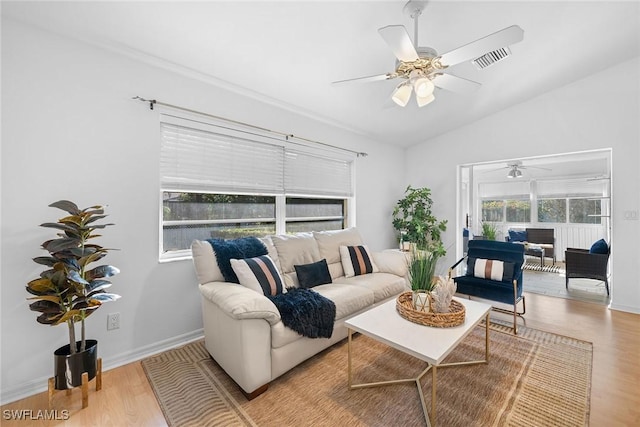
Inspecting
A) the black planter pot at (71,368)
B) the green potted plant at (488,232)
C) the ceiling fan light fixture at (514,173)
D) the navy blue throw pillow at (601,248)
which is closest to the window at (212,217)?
the black planter pot at (71,368)

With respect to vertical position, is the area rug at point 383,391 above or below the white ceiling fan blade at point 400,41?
below

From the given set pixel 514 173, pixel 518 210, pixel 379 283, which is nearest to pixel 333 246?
pixel 379 283

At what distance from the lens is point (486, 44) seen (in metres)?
1.65

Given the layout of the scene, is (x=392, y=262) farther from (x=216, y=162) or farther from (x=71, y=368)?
(x=71, y=368)

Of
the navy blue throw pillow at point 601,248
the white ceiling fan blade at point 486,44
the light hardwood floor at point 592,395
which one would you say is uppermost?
the white ceiling fan blade at point 486,44

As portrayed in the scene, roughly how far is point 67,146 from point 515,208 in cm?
701

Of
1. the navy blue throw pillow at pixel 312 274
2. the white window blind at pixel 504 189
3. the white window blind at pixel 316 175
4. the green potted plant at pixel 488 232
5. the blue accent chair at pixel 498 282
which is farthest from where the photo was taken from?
the white window blind at pixel 504 189

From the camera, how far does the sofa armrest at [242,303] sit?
175 cm

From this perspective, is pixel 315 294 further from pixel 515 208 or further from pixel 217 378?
pixel 515 208

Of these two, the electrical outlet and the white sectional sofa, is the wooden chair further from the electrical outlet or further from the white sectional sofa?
the electrical outlet

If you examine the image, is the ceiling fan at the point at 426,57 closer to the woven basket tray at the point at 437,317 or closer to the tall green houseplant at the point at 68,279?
the woven basket tray at the point at 437,317

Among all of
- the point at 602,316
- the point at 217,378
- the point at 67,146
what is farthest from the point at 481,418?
the point at 67,146

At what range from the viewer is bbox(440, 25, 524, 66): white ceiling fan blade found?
154 cm
